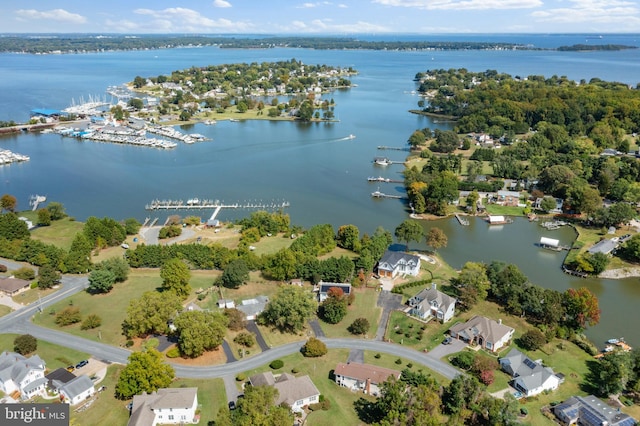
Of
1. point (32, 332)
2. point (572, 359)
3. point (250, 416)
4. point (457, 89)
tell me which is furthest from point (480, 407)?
point (457, 89)

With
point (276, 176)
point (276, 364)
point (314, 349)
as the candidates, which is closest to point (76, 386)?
point (276, 364)

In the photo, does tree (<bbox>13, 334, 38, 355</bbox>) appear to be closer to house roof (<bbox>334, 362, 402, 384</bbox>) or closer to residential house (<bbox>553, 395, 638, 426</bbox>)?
house roof (<bbox>334, 362, 402, 384</bbox>)

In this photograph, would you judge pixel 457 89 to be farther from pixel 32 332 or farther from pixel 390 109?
pixel 32 332

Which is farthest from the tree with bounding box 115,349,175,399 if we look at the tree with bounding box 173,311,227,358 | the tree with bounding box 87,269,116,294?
the tree with bounding box 87,269,116,294

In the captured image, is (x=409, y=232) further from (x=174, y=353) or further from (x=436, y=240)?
(x=174, y=353)

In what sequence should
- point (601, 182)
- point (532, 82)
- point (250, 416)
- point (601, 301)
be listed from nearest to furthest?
1. point (250, 416)
2. point (601, 301)
3. point (601, 182)
4. point (532, 82)
